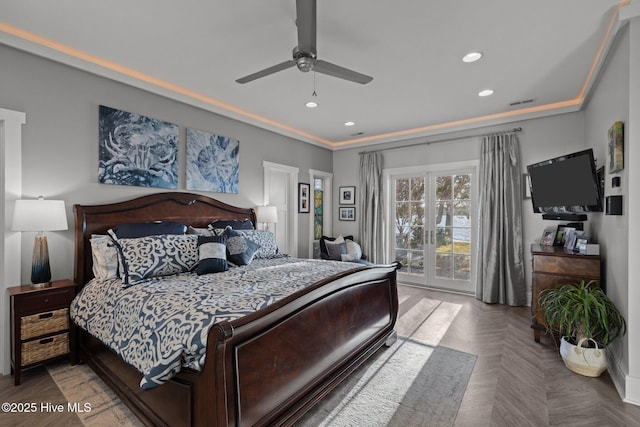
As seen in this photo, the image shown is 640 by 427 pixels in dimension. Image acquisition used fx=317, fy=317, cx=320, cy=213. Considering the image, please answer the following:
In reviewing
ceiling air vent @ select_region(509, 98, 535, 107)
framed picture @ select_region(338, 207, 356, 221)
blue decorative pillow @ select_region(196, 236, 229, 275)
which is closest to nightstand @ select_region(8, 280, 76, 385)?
blue decorative pillow @ select_region(196, 236, 229, 275)

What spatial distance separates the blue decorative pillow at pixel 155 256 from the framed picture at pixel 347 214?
11.9ft

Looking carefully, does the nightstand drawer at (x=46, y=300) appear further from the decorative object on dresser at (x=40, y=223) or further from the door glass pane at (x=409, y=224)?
the door glass pane at (x=409, y=224)

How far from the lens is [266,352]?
1.73 m

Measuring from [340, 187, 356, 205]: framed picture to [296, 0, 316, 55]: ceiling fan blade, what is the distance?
413cm

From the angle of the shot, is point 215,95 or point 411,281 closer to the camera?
point 215,95

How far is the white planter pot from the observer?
2.48 meters

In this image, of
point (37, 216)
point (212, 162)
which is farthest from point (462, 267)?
point (37, 216)

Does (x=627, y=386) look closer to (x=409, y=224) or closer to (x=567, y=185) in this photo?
(x=567, y=185)

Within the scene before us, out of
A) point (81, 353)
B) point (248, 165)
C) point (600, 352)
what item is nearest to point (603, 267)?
point (600, 352)

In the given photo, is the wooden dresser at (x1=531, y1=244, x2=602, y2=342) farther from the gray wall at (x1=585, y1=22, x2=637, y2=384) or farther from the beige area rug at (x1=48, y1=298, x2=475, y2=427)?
the beige area rug at (x1=48, y1=298, x2=475, y2=427)

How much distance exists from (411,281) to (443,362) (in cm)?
286

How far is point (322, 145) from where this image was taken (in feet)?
19.9

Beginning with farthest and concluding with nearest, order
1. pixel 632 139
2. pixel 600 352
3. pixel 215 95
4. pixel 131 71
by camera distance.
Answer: pixel 215 95 < pixel 131 71 < pixel 600 352 < pixel 632 139

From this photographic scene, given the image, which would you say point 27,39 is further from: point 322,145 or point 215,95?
point 322,145
